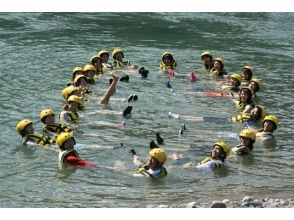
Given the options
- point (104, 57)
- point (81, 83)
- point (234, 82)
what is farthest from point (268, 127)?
point (104, 57)

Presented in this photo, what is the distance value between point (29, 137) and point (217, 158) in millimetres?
5322

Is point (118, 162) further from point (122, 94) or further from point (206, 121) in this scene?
point (122, 94)

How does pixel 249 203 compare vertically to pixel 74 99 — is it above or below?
below

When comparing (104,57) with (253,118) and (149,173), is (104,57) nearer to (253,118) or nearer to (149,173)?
(253,118)

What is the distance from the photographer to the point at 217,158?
16078 mm

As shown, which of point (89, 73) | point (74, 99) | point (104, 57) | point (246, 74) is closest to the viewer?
point (74, 99)

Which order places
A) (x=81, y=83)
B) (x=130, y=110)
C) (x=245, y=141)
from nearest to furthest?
(x=245, y=141)
(x=130, y=110)
(x=81, y=83)

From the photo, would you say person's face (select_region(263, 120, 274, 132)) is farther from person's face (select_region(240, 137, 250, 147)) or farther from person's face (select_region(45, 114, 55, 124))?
person's face (select_region(45, 114, 55, 124))

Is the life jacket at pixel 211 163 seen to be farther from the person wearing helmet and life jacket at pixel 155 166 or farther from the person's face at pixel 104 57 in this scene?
the person's face at pixel 104 57

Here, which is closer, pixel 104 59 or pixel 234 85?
pixel 234 85

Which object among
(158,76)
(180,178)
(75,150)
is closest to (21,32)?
(158,76)

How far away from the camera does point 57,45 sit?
2980 cm

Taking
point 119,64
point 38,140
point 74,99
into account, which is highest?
point 74,99

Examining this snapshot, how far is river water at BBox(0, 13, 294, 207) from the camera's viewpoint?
14906 millimetres
